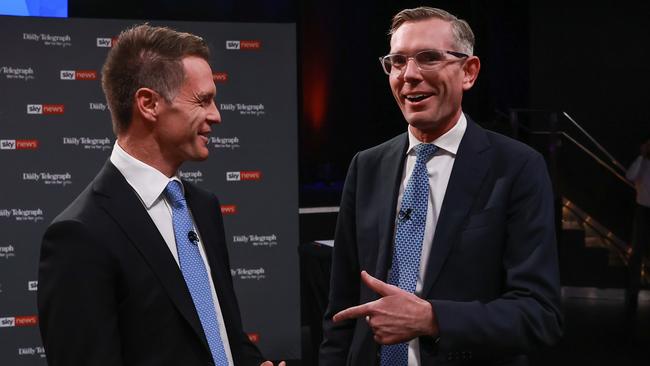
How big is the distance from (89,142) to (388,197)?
11.3 feet

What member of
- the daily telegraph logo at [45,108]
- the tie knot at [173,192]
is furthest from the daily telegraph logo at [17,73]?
the tie knot at [173,192]

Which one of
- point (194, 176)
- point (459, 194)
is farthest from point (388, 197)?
point (194, 176)

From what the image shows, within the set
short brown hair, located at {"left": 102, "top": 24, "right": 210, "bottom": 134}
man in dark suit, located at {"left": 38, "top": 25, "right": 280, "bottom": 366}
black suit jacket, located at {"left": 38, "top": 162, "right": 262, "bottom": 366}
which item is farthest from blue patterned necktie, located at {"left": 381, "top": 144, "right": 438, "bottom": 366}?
short brown hair, located at {"left": 102, "top": 24, "right": 210, "bottom": 134}

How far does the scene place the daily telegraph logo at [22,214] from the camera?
5.16 m

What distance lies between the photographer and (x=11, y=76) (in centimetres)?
515

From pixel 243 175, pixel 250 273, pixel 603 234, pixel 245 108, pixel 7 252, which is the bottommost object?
pixel 603 234

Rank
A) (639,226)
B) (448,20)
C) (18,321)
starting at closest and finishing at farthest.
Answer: (448,20) < (18,321) < (639,226)

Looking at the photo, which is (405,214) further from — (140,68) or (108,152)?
(108,152)

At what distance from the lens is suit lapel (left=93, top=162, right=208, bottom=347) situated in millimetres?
1820

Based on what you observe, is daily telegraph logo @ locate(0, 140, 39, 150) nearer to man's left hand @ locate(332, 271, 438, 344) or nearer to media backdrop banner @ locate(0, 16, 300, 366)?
media backdrop banner @ locate(0, 16, 300, 366)

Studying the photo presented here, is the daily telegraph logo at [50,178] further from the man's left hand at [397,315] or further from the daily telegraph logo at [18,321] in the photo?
the man's left hand at [397,315]

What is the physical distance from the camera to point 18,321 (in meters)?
5.14

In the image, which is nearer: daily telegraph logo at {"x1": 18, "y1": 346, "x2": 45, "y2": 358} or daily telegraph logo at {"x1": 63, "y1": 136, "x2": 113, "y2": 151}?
daily telegraph logo at {"x1": 18, "y1": 346, "x2": 45, "y2": 358}

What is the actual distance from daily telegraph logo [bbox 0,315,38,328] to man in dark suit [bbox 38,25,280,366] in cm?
344
